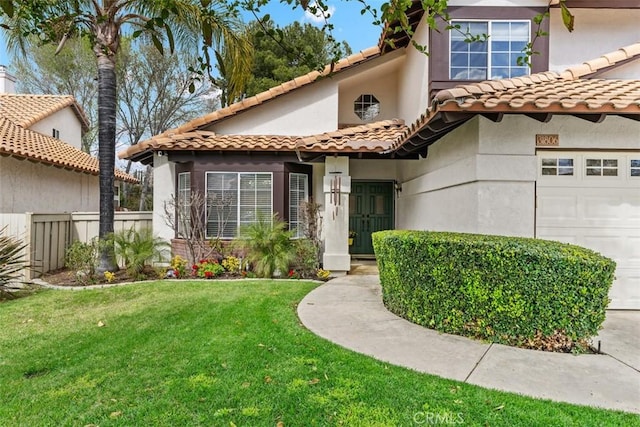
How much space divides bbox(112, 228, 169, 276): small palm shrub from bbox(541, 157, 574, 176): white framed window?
9179 millimetres

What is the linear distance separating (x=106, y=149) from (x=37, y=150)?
18.2 feet

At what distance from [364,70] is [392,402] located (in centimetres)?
1074

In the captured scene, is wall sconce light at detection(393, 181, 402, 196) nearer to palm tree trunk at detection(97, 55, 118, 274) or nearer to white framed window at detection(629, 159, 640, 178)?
white framed window at detection(629, 159, 640, 178)

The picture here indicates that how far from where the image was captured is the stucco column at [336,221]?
9.95 meters

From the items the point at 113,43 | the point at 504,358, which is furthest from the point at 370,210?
the point at 113,43

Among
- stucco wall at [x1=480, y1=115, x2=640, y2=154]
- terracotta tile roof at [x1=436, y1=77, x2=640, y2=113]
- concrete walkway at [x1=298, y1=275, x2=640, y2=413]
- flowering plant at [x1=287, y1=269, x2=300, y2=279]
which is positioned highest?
terracotta tile roof at [x1=436, y1=77, x2=640, y2=113]

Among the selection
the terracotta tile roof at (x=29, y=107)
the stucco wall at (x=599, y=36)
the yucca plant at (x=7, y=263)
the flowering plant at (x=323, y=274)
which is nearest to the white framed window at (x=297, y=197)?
the flowering plant at (x=323, y=274)

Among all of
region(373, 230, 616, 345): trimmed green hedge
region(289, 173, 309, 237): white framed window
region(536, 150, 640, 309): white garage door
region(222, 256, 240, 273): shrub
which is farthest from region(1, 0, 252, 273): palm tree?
region(536, 150, 640, 309): white garage door

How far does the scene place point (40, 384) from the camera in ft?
12.9

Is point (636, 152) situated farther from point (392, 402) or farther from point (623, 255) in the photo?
point (392, 402)

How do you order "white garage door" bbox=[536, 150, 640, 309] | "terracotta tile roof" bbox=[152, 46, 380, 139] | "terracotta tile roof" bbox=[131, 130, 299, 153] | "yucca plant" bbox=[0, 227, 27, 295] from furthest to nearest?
"terracotta tile roof" bbox=[152, 46, 380, 139] < "terracotta tile roof" bbox=[131, 130, 299, 153] < "yucca plant" bbox=[0, 227, 27, 295] < "white garage door" bbox=[536, 150, 640, 309]

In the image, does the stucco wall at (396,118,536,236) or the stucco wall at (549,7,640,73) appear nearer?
the stucco wall at (396,118,536,236)

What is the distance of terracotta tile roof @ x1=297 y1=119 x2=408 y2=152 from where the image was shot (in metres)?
9.66

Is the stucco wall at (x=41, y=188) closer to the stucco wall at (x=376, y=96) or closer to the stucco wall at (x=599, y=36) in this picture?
the stucco wall at (x=376, y=96)
